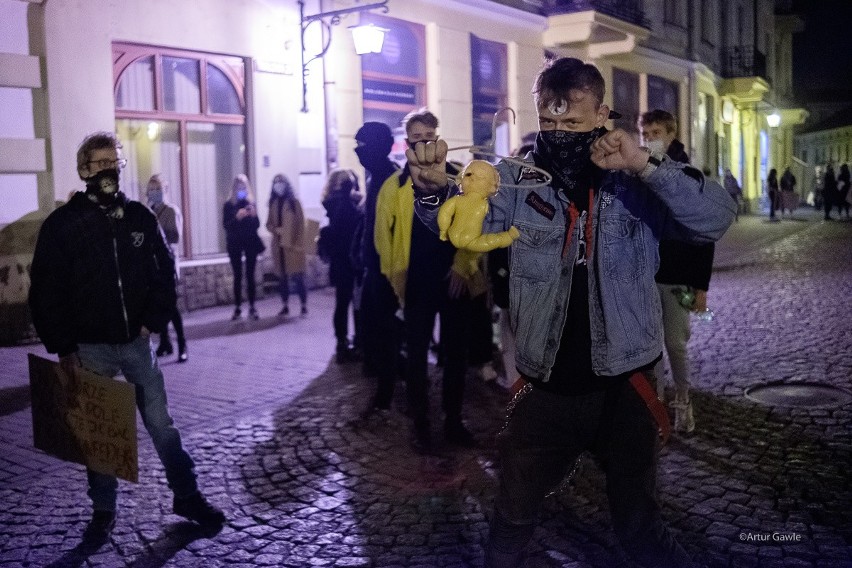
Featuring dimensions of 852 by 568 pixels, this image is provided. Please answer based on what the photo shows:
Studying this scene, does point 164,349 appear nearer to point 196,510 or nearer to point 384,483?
point 384,483

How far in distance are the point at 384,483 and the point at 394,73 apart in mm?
11514

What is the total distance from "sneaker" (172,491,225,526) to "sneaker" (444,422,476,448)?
1.70 meters

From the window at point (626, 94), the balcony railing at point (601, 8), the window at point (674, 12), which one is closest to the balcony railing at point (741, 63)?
the window at point (674, 12)

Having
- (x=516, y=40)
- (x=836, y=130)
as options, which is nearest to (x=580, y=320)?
(x=516, y=40)

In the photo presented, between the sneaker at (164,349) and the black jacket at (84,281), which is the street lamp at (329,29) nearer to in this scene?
the sneaker at (164,349)

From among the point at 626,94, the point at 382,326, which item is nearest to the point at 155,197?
the point at 382,326

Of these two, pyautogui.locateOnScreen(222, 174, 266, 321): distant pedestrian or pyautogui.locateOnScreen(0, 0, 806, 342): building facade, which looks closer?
pyautogui.locateOnScreen(0, 0, 806, 342): building facade

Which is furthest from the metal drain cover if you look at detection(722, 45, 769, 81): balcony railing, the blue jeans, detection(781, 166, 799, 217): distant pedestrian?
detection(722, 45, 769, 81): balcony railing

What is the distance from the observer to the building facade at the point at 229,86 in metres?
10.5

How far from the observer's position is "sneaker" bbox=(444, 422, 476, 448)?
5613mm

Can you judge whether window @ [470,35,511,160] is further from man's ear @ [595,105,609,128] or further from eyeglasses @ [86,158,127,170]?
man's ear @ [595,105,609,128]

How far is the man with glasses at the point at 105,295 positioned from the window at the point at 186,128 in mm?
8125

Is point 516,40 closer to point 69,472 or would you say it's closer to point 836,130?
point 69,472

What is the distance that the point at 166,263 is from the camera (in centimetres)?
443
